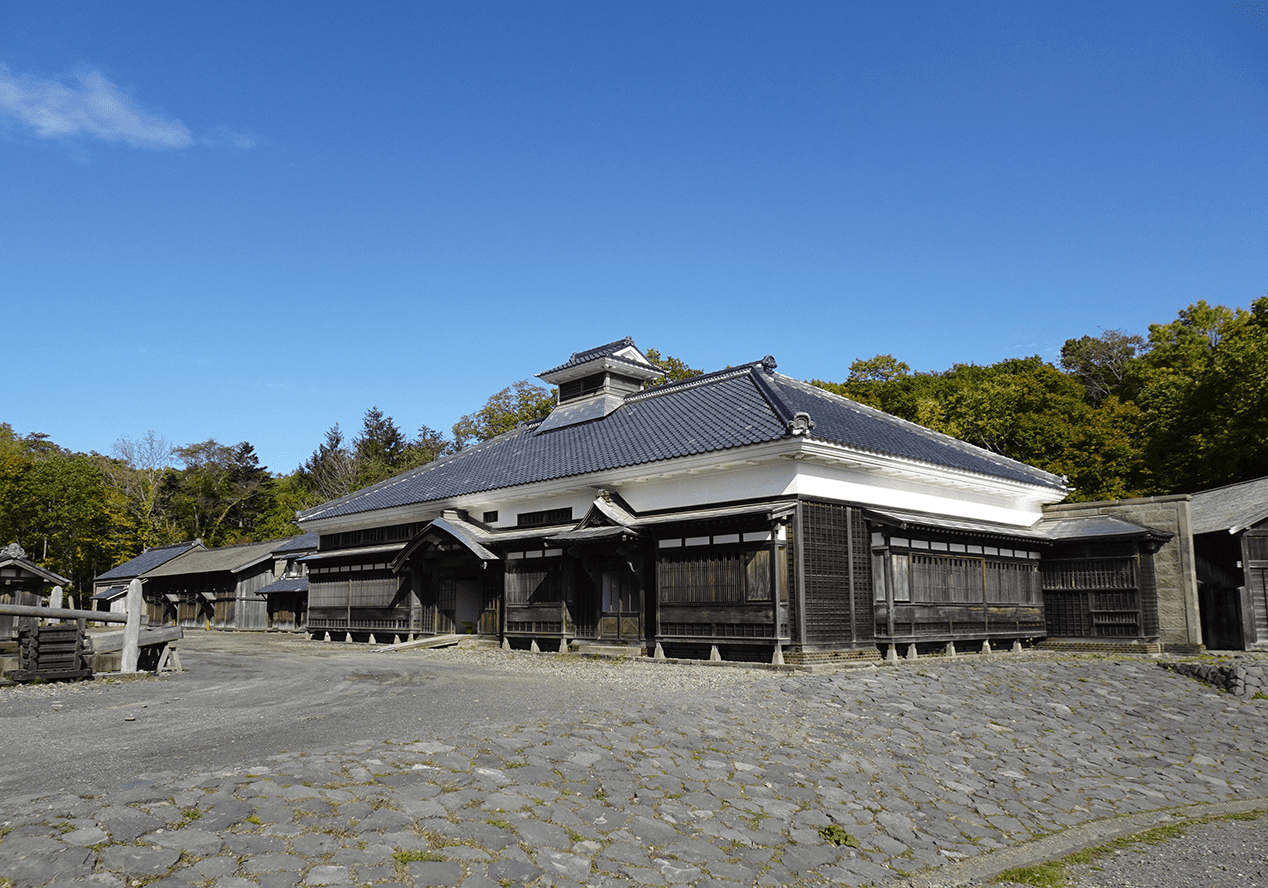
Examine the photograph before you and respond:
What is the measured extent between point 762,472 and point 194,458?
194ft

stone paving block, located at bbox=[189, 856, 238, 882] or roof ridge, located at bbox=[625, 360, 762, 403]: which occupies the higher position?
roof ridge, located at bbox=[625, 360, 762, 403]

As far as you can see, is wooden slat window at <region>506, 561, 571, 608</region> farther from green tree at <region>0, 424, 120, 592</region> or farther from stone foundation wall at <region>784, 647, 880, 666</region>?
green tree at <region>0, 424, 120, 592</region>

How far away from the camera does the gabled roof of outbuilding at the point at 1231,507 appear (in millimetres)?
23453

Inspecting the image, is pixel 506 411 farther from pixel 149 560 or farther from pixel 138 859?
pixel 138 859

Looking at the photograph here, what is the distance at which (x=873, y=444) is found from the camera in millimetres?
21188

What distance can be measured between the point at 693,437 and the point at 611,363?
8917mm

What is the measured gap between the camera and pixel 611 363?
30156 mm

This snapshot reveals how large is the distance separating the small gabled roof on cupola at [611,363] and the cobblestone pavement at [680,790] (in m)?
15.5

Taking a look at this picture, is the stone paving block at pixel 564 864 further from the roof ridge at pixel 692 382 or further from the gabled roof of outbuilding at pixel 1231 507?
the gabled roof of outbuilding at pixel 1231 507

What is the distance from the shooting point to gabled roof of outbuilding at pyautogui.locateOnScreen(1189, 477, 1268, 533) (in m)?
23.5

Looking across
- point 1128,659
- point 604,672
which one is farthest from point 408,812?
point 1128,659

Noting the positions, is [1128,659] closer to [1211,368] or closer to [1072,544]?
[1072,544]

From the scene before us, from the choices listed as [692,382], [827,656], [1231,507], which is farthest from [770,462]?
[1231,507]

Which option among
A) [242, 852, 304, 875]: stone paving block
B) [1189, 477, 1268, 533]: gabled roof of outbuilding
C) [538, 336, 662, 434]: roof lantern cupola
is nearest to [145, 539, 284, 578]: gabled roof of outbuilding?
[538, 336, 662, 434]: roof lantern cupola
